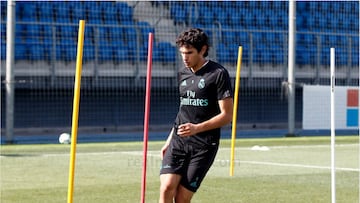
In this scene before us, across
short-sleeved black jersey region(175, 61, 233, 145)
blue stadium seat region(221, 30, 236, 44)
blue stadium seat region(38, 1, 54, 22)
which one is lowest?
short-sleeved black jersey region(175, 61, 233, 145)

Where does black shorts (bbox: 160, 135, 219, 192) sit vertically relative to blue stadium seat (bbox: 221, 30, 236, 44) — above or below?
below

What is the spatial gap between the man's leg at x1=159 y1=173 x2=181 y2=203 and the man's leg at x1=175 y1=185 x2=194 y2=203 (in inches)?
1.6

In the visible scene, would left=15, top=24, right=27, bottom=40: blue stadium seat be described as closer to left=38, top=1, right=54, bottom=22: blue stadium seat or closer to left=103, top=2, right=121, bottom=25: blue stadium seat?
left=38, top=1, right=54, bottom=22: blue stadium seat

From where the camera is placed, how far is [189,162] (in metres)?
6.58

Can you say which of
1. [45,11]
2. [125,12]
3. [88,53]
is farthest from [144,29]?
[45,11]

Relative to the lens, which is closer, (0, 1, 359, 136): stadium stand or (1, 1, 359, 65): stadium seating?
(0, 1, 359, 136): stadium stand

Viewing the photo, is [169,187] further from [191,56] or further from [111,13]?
[111,13]

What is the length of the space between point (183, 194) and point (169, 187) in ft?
0.42

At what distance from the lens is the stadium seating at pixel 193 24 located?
82.9ft

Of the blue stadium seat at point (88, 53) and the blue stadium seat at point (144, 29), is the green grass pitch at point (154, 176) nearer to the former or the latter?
the blue stadium seat at point (88, 53)

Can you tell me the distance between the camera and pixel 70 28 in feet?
84.2

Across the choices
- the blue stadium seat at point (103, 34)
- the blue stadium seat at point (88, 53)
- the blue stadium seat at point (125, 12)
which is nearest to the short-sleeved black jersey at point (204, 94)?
the blue stadium seat at point (88, 53)

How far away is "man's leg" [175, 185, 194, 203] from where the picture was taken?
6.50 metres

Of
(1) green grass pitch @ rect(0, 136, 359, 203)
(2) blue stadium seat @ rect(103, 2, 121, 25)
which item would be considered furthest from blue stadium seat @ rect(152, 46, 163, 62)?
(1) green grass pitch @ rect(0, 136, 359, 203)
